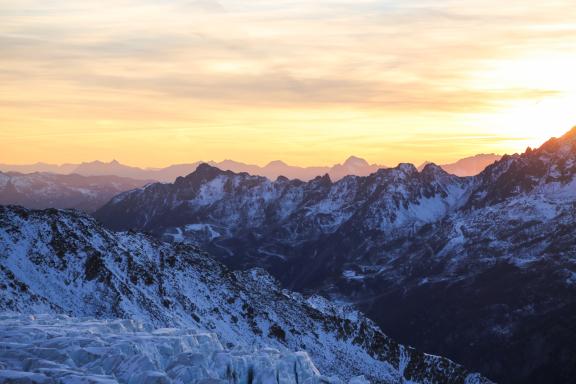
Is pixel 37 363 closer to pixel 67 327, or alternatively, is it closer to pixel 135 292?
pixel 67 327

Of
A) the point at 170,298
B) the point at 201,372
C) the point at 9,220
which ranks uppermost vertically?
the point at 9,220

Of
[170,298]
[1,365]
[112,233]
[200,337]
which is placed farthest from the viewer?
[112,233]

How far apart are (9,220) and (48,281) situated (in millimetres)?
20983

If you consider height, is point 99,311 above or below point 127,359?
below

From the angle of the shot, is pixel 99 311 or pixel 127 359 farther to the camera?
pixel 99 311

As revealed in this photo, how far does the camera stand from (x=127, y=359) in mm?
83938

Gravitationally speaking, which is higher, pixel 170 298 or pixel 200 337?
pixel 200 337

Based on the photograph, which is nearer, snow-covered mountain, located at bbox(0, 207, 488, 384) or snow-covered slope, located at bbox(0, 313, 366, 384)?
snow-covered slope, located at bbox(0, 313, 366, 384)

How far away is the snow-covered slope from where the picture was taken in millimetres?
78125

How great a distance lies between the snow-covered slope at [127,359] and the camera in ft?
256

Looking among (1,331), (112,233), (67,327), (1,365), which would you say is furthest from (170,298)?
(1,365)

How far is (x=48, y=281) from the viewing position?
16000 centimetres

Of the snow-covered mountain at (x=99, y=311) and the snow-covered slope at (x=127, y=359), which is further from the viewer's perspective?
the snow-covered mountain at (x=99, y=311)

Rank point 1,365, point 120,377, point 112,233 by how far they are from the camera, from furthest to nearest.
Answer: point 112,233 → point 120,377 → point 1,365
